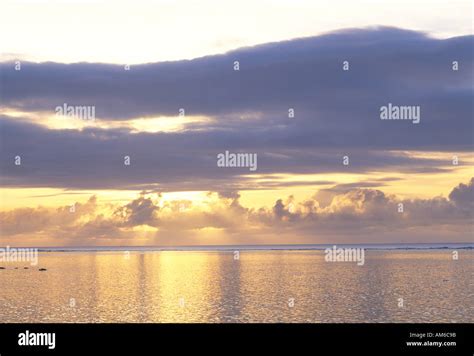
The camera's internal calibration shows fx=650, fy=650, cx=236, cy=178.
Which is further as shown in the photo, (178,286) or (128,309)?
(178,286)

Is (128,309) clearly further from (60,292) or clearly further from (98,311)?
(60,292)

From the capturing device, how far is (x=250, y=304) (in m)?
119
